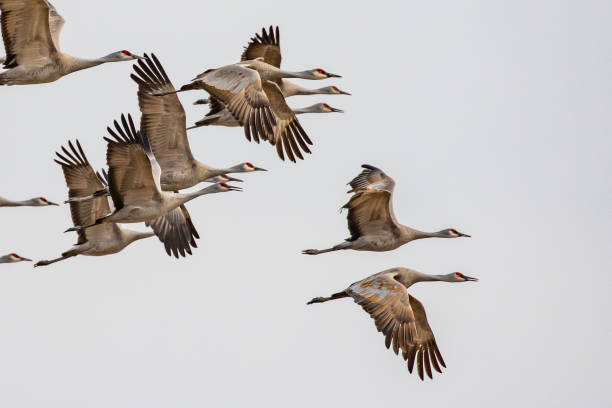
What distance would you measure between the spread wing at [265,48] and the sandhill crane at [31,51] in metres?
3.34

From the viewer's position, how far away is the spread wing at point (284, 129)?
21281 mm

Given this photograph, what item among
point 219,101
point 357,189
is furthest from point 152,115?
point 357,189

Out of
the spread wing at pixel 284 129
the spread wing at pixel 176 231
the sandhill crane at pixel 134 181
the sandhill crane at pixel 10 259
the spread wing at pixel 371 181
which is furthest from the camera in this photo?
the sandhill crane at pixel 10 259

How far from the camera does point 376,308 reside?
19859mm

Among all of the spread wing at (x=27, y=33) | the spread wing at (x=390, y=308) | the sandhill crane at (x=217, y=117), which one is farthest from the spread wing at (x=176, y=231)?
the spread wing at (x=390, y=308)

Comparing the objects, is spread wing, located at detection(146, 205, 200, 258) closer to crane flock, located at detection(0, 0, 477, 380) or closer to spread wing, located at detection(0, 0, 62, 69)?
crane flock, located at detection(0, 0, 477, 380)

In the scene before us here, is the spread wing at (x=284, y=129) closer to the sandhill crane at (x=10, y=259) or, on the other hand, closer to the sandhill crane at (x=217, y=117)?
Answer: the sandhill crane at (x=217, y=117)

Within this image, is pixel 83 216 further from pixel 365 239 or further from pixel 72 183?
pixel 365 239

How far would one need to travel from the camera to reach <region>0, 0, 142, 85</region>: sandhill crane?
21016 millimetres

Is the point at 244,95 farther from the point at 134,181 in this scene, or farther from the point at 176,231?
the point at 176,231

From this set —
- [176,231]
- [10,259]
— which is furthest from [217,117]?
[10,259]

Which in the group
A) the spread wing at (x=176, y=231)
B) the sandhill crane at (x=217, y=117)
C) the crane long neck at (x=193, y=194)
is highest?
the sandhill crane at (x=217, y=117)

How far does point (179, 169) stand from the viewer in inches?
854

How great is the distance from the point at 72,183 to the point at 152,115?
1930 mm
